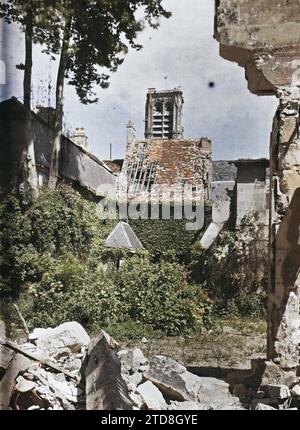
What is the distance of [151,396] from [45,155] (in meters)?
6.70

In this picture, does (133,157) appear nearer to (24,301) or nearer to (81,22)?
(81,22)

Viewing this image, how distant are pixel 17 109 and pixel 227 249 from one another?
17.8 feet

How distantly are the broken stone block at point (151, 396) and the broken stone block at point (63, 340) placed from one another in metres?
1.17

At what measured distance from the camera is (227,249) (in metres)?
10.5

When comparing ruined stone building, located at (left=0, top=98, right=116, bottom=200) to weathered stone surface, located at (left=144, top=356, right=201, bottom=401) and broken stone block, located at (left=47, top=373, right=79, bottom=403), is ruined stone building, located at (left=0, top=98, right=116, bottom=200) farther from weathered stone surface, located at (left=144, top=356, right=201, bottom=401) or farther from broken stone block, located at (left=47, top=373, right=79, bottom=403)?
weathered stone surface, located at (left=144, top=356, right=201, bottom=401)

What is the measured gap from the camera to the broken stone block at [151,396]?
159 inches

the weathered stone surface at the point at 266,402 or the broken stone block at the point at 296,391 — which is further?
the broken stone block at the point at 296,391

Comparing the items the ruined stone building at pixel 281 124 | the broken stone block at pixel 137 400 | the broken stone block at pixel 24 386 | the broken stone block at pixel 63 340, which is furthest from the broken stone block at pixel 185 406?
the broken stone block at pixel 63 340

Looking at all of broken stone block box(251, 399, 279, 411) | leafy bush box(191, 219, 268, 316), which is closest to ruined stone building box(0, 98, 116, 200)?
leafy bush box(191, 219, 268, 316)

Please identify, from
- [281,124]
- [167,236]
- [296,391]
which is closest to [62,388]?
[296,391]

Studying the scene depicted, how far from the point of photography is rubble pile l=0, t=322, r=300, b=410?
4.00m

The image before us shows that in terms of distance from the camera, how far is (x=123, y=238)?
33.0ft

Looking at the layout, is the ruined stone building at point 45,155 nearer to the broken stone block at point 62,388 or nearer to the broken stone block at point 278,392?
the broken stone block at point 62,388

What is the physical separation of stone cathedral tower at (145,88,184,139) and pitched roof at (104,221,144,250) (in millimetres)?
2666
